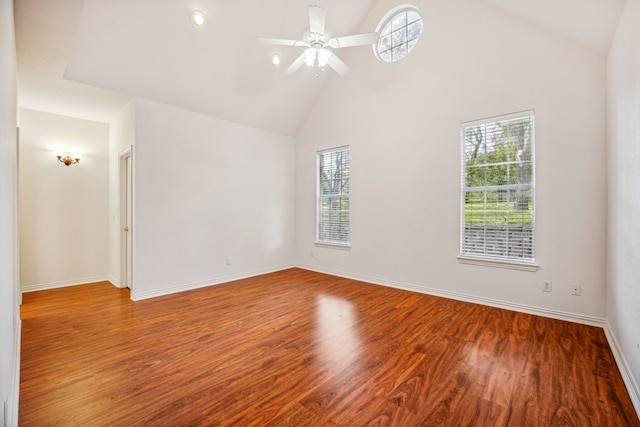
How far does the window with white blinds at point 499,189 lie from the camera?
3436 millimetres

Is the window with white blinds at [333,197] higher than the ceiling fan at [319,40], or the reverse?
the ceiling fan at [319,40]

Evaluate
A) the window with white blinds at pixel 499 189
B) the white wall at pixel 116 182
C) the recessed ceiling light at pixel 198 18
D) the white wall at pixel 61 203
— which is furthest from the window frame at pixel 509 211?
the white wall at pixel 61 203

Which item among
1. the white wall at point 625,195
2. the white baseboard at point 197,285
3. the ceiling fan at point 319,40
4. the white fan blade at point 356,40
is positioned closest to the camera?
the white wall at point 625,195

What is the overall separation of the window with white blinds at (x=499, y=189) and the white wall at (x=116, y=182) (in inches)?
194

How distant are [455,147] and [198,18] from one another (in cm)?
370

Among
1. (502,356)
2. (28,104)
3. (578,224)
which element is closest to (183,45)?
(28,104)

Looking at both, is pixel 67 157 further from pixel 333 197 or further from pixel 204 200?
pixel 333 197

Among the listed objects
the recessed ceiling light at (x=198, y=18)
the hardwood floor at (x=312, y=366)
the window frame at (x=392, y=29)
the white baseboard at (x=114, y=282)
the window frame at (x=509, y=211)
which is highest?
the window frame at (x=392, y=29)

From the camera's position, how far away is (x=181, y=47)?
364 centimetres

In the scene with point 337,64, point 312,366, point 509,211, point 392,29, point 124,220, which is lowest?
point 312,366

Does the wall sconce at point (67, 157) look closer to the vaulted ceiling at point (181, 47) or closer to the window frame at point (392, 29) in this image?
the vaulted ceiling at point (181, 47)

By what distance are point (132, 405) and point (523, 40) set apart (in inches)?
205

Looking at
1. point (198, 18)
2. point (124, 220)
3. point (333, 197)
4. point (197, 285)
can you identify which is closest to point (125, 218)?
point (124, 220)

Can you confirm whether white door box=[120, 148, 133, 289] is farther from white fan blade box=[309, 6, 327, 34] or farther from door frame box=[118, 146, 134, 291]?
white fan blade box=[309, 6, 327, 34]
